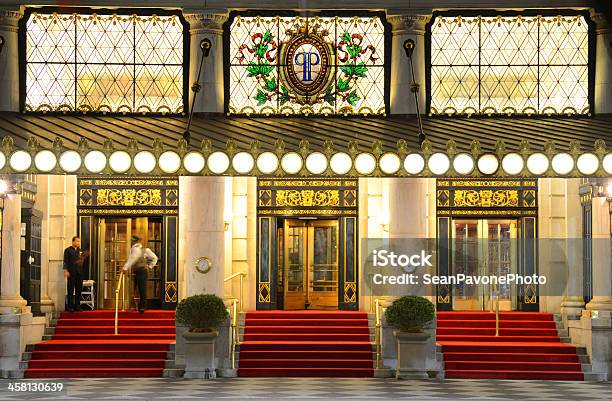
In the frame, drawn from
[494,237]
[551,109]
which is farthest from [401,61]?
[494,237]

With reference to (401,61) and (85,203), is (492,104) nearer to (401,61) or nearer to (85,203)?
(401,61)

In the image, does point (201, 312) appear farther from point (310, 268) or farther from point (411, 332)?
point (310, 268)

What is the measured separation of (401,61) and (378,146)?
575cm

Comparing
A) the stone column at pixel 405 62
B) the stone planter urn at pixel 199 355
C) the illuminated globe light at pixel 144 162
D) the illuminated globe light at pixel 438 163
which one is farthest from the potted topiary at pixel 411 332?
the illuminated globe light at pixel 144 162

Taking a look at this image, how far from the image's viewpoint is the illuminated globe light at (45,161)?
2375 centimetres

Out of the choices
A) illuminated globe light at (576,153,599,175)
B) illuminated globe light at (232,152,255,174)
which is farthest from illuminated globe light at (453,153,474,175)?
illuminated globe light at (232,152,255,174)

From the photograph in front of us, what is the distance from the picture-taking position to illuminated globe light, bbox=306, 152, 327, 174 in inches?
936

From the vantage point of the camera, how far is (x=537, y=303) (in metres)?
31.5

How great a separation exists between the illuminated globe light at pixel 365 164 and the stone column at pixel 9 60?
348 inches

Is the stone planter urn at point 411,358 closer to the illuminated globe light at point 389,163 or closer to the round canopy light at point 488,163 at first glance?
the illuminated globe light at point 389,163

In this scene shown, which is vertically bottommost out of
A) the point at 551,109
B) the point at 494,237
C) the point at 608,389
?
the point at 608,389

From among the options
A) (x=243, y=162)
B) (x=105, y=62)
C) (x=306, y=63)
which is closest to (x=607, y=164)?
(x=243, y=162)

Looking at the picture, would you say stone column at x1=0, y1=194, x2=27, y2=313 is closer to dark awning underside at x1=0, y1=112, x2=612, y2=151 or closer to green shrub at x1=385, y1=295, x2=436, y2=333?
dark awning underside at x1=0, y1=112, x2=612, y2=151

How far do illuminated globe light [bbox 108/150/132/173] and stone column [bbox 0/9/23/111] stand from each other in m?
5.57
